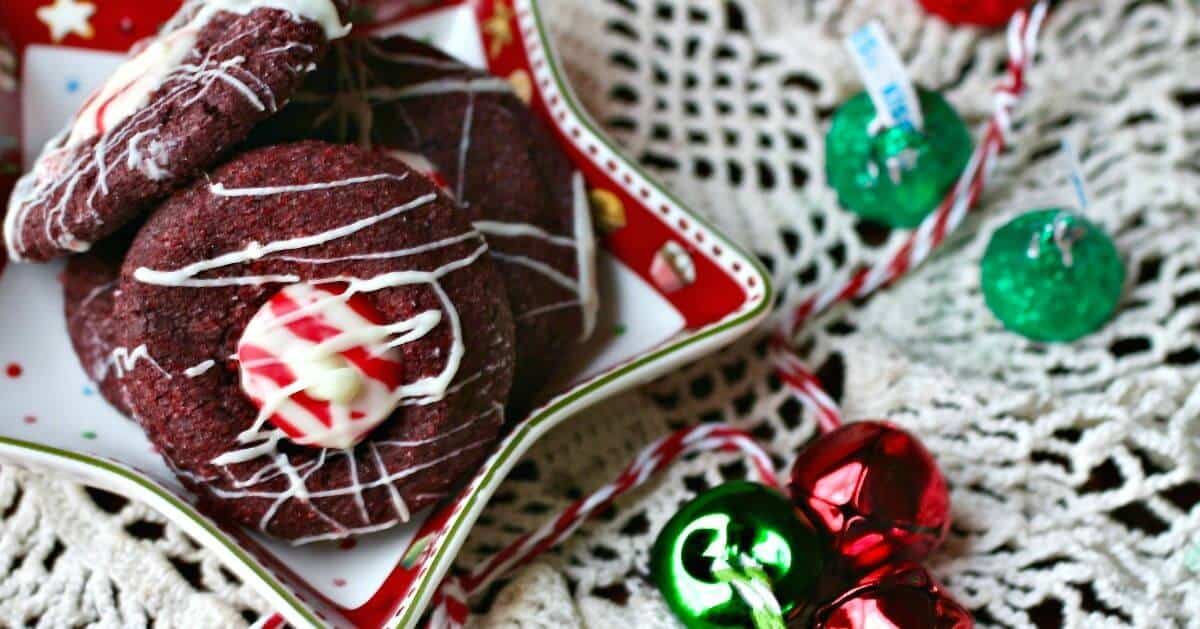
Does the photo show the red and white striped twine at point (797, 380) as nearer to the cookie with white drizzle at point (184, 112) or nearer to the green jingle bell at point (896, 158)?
the green jingle bell at point (896, 158)

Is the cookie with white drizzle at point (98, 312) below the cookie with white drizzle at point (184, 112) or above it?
below

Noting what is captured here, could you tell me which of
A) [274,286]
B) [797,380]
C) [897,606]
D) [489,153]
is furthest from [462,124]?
[897,606]

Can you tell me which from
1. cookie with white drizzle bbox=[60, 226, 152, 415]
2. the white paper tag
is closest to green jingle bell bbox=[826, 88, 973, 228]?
the white paper tag

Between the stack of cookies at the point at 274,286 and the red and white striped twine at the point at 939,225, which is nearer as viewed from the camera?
the stack of cookies at the point at 274,286

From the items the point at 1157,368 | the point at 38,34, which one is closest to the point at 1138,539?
the point at 1157,368

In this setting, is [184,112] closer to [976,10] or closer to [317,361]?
[317,361]

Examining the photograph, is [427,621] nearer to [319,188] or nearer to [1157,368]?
[319,188]

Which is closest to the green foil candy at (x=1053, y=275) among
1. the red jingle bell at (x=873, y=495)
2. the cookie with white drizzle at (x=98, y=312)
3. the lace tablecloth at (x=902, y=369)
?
the lace tablecloth at (x=902, y=369)
